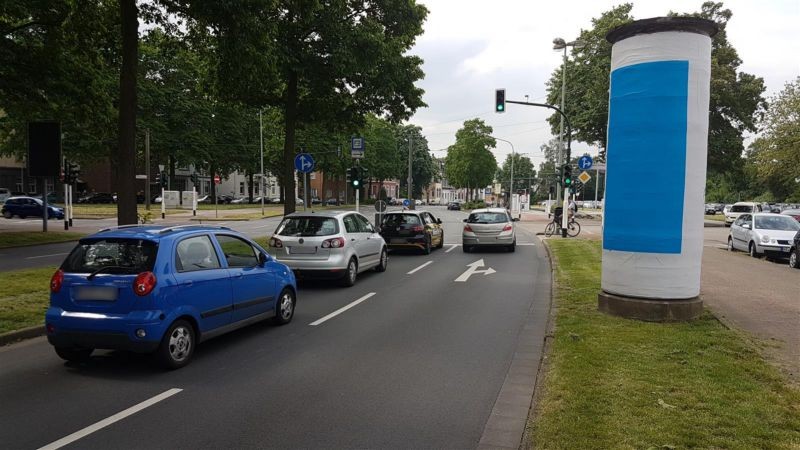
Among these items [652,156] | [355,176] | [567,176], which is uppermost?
[567,176]

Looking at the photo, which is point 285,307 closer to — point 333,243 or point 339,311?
point 339,311

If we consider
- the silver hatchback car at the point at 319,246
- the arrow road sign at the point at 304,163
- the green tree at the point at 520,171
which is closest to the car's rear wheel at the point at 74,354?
the silver hatchback car at the point at 319,246

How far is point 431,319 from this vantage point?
337 inches

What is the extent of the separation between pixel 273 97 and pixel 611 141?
14.0m

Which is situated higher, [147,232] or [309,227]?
[147,232]

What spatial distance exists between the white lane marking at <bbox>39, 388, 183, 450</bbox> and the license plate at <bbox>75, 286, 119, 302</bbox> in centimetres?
121

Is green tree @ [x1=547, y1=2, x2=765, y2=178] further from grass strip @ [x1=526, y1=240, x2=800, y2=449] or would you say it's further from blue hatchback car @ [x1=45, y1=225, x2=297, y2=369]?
blue hatchback car @ [x1=45, y1=225, x2=297, y2=369]

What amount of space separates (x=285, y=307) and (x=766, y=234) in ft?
56.1

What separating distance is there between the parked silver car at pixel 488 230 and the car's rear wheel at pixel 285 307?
1195cm

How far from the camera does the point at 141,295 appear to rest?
555cm

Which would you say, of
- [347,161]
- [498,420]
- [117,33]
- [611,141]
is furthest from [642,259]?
[347,161]

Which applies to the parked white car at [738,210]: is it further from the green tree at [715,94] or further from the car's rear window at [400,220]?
the car's rear window at [400,220]

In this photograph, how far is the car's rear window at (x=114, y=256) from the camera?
571 centimetres

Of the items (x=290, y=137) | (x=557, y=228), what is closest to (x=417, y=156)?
(x=557, y=228)
